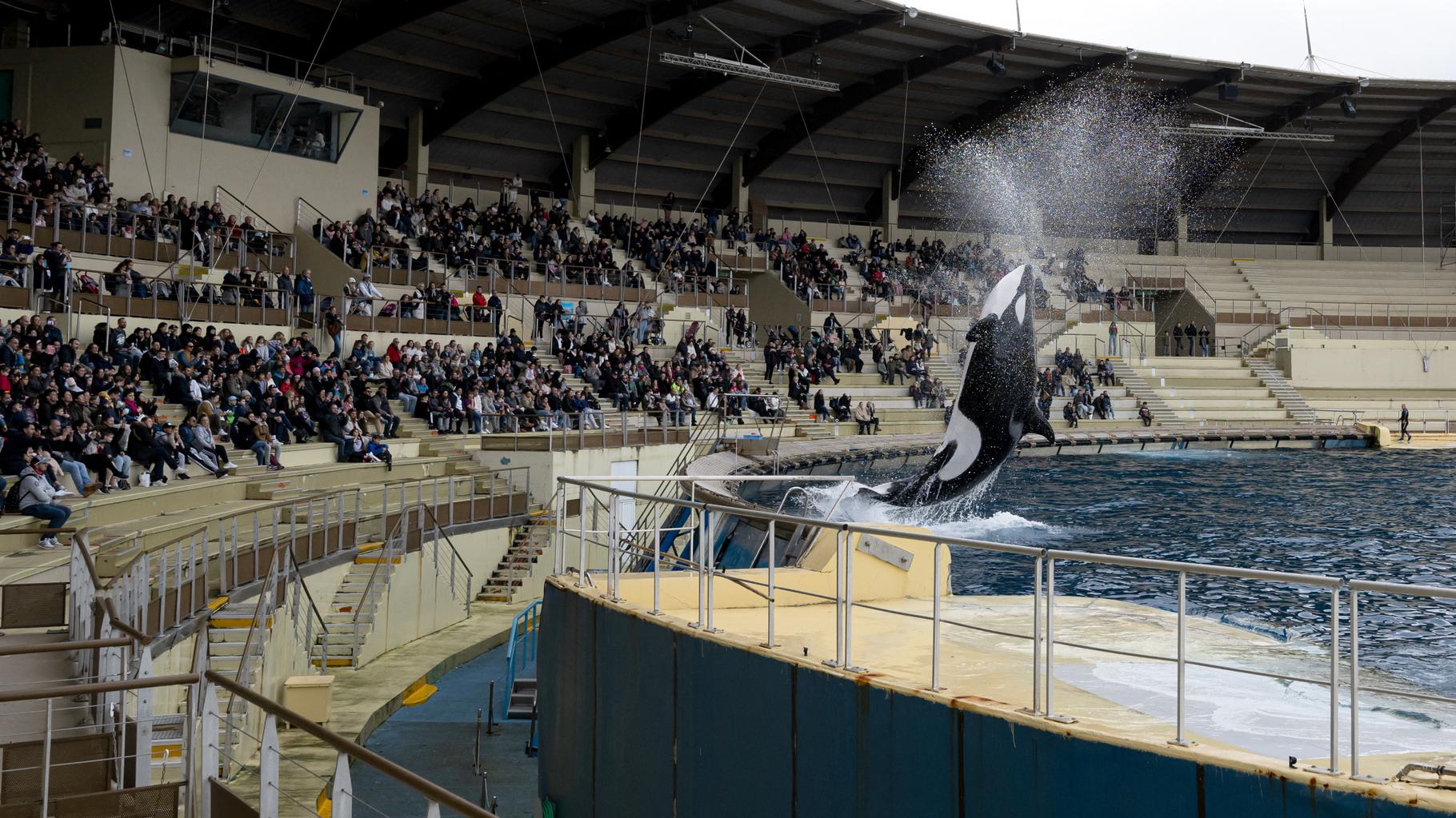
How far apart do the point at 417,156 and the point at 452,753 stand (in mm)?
32323

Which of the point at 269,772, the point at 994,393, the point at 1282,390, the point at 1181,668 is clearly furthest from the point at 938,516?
the point at 1282,390

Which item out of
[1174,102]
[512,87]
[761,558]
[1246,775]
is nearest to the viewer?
[1246,775]

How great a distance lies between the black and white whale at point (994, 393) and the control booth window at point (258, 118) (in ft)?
69.2

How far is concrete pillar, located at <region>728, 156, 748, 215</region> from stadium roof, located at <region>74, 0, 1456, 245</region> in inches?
16.9

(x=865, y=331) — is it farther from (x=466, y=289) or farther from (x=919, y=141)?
(x=466, y=289)

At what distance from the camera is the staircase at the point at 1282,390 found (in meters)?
51.1

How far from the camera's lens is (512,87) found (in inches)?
1703

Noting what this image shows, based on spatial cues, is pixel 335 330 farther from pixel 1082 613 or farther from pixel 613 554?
pixel 1082 613

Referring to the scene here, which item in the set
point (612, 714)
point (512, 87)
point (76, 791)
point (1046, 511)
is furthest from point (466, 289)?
point (76, 791)

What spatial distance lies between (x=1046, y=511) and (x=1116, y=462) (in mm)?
12652

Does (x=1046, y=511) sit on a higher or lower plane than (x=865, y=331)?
lower

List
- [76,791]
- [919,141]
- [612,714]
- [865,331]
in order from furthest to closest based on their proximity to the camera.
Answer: [919,141] → [865,331] → [612,714] → [76,791]

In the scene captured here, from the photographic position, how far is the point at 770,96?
162 feet

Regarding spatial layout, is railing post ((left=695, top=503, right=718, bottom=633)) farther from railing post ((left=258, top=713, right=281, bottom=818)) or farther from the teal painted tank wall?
railing post ((left=258, top=713, right=281, bottom=818))
